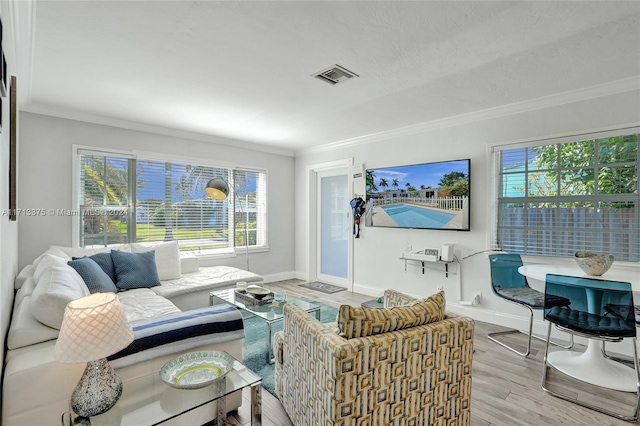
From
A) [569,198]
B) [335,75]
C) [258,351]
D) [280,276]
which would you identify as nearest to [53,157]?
[258,351]

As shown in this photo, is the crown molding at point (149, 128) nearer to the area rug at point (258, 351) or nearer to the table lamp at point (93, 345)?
the area rug at point (258, 351)

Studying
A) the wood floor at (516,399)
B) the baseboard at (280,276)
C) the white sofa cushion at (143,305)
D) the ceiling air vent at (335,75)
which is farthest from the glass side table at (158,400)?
the baseboard at (280,276)

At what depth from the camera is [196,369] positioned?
5.27 feet

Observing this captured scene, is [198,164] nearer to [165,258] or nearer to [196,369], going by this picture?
[165,258]

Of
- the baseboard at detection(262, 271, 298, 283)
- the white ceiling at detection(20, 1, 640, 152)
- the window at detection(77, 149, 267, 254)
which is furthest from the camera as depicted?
the baseboard at detection(262, 271, 298, 283)

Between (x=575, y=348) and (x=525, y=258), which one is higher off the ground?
(x=525, y=258)

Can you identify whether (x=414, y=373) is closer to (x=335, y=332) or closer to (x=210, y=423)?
(x=335, y=332)

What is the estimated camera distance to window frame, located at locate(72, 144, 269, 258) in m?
3.72

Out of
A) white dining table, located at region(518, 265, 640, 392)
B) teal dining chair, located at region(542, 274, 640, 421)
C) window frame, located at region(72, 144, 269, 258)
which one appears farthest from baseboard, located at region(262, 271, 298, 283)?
teal dining chair, located at region(542, 274, 640, 421)

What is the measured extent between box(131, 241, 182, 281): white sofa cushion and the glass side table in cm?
248

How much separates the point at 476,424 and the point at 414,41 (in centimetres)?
250

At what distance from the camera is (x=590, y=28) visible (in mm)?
2020

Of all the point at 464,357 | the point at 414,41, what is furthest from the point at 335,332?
the point at 414,41

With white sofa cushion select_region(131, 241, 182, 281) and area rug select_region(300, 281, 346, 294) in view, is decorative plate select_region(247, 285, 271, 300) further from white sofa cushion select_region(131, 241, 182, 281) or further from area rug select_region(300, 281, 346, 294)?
area rug select_region(300, 281, 346, 294)
